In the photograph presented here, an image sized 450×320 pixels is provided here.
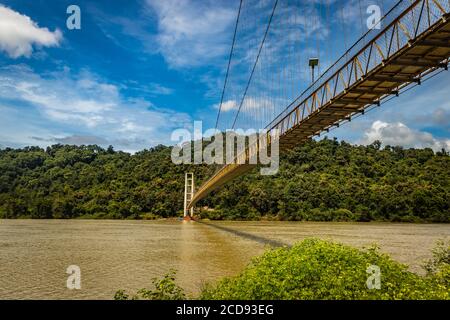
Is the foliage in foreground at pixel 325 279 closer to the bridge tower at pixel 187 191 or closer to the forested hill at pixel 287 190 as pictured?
the forested hill at pixel 287 190

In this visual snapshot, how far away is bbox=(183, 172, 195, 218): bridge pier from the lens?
6625cm

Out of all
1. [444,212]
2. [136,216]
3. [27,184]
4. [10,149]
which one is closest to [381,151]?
[444,212]

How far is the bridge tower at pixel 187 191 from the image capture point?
217 ft

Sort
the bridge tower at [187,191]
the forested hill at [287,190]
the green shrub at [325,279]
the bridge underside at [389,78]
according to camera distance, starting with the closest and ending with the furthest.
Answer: the green shrub at [325,279] → the bridge underside at [389,78] → the forested hill at [287,190] → the bridge tower at [187,191]

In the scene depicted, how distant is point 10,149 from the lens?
11669 centimetres

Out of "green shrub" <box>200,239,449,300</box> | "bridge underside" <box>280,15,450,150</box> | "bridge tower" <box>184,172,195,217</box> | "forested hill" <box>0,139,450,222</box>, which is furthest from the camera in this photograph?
"bridge tower" <box>184,172,195,217</box>

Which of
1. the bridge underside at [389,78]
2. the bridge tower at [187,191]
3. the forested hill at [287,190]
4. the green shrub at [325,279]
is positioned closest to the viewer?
the green shrub at [325,279]

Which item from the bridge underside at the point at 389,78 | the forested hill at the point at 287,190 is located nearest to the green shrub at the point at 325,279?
the bridge underside at the point at 389,78

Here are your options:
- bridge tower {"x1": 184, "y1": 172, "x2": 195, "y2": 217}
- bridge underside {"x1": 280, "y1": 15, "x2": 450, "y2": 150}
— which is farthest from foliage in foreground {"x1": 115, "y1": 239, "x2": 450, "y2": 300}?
bridge tower {"x1": 184, "y1": 172, "x2": 195, "y2": 217}

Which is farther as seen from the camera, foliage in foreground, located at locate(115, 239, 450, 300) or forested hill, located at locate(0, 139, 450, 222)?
forested hill, located at locate(0, 139, 450, 222)

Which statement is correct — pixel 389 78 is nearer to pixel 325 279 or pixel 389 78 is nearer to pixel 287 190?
pixel 325 279

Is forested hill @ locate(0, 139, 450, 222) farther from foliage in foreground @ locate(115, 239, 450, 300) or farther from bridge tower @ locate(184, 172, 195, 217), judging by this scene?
foliage in foreground @ locate(115, 239, 450, 300)

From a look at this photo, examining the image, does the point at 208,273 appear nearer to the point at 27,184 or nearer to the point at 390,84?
the point at 390,84

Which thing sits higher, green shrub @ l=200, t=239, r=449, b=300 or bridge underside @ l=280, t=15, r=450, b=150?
bridge underside @ l=280, t=15, r=450, b=150
